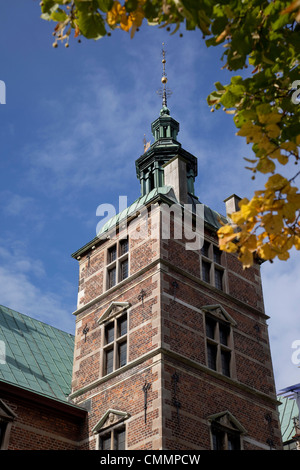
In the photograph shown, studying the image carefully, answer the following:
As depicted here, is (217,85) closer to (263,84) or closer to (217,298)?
(263,84)

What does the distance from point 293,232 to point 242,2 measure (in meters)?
2.31

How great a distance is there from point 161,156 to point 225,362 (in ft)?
29.5

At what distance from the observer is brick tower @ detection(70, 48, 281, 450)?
15.3 m

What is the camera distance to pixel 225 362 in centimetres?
1758

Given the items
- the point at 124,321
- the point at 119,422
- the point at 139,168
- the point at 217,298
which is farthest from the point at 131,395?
the point at 139,168

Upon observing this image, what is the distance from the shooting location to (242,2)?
20.2ft

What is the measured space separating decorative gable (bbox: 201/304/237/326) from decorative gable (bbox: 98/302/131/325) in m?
2.17

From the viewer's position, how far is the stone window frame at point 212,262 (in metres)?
18.9

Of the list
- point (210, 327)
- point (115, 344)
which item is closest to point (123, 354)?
point (115, 344)

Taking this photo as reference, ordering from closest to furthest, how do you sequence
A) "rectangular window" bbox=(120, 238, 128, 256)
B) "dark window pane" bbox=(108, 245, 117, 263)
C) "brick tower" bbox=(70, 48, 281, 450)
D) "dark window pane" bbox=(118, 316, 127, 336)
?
1. "brick tower" bbox=(70, 48, 281, 450)
2. "dark window pane" bbox=(118, 316, 127, 336)
3. "rectangular window" bbox=(120, 238, 128, 256)
4. "dark window pane" bbox=(108, 245, 117, 263)

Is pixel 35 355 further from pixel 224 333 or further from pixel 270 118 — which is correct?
pixel 270 118

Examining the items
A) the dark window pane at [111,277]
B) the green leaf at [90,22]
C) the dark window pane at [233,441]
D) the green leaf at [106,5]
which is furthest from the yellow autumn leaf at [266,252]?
the dark window pane at [111,277]

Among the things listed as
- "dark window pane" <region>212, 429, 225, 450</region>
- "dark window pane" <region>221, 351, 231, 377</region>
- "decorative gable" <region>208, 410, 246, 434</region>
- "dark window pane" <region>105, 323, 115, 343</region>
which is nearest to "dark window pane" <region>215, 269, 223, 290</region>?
"dark window pane" <region>221, 351, 231, 377</region>

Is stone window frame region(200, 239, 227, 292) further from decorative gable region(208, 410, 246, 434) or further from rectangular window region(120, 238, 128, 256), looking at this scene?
decorative gable region(208, 410, 246, 434)
